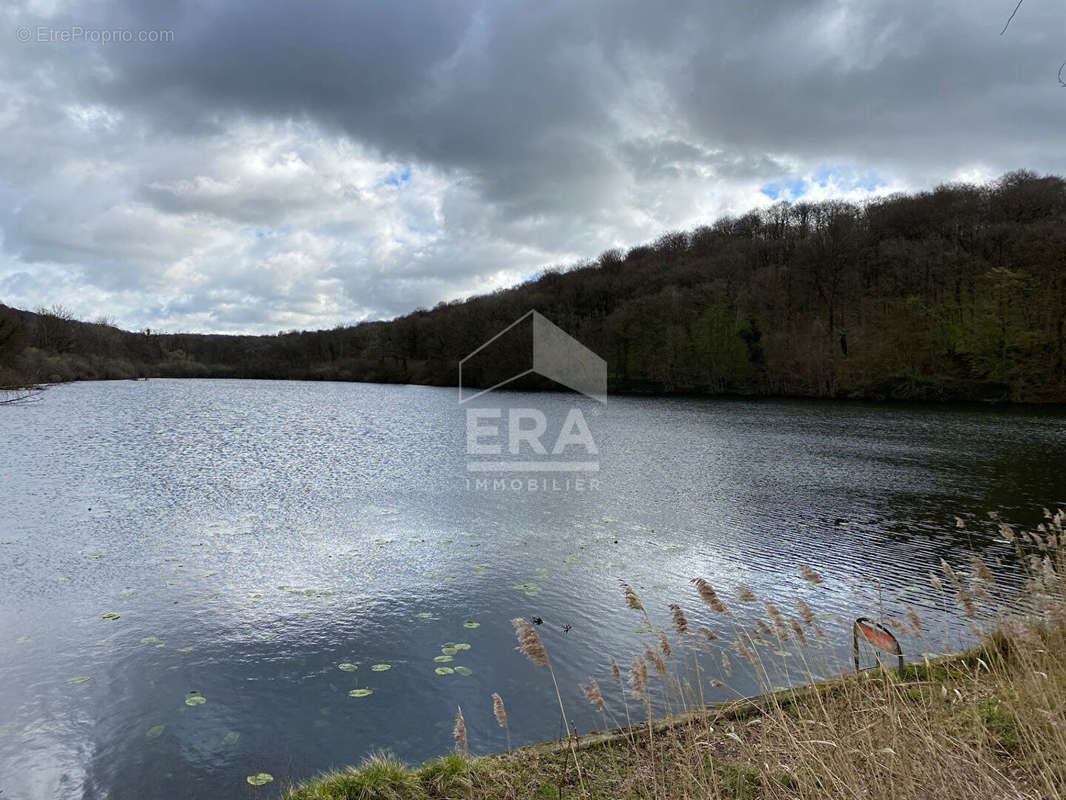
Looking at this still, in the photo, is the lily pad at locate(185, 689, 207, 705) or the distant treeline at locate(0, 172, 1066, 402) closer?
the lily pad at locate(185, 689, 207, 705)

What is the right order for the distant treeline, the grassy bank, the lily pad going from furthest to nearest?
1. the distant treeline
2. the lily pad
3. the grassy bank

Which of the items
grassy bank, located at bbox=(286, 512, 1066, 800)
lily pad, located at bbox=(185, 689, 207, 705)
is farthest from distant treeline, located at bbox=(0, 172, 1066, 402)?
lily pad, located at bbox=(185, 689, 207, 705)

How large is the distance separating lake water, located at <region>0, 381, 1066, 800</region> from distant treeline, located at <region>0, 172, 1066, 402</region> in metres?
34.9

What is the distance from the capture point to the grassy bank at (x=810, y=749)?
119 inches

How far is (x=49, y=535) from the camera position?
1082 cm

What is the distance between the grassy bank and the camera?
301 cm

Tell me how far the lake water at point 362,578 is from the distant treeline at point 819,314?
1373 inches

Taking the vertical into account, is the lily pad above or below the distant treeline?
below

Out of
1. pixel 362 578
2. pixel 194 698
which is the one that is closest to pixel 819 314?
pixel 362 578

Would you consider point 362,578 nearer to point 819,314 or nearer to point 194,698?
point 194,698

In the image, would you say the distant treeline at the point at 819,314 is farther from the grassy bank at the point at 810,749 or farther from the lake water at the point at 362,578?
the grassy bank at the point at 810,749

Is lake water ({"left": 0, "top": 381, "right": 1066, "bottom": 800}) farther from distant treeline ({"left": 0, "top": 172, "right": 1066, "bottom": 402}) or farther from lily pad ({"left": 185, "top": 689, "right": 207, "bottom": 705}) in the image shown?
distant treeline ({"left": 0, "top": 172, "right": 1066, "bottom": 402})

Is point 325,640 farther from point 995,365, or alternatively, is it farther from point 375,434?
point 995,365

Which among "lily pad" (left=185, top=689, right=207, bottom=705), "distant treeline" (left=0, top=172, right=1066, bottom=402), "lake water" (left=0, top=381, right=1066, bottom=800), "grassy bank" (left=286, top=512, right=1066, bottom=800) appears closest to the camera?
"grassy bank" (left=286, top=512, right=1066, bottom=800)
